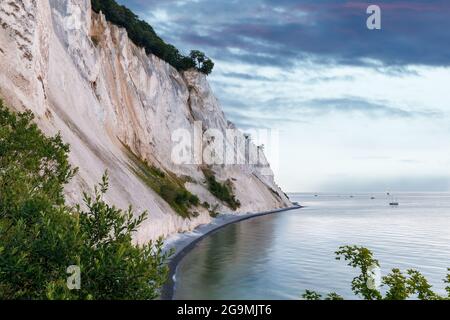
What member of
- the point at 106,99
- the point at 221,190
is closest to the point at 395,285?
the point at 106,99

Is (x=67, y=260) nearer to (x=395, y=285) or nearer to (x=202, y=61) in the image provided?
(x=395, y=285)

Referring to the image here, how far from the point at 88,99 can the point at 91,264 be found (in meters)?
44.7

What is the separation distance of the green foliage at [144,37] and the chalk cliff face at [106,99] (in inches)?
98.3

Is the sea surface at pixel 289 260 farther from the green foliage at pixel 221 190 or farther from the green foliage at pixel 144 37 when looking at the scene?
the green foliage at pixel 144 37

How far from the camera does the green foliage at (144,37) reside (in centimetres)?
7275

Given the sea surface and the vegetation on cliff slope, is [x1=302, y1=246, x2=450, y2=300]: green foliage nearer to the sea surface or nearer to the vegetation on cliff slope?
the vegetation on cliff slope

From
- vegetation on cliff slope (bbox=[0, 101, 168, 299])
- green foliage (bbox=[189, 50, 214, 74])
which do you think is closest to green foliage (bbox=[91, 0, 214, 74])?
green foliage (bbox=[189, 50, 214, 74])

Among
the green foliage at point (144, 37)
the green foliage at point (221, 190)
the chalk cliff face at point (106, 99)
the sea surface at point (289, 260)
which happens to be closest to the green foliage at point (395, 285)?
the sea surface at point (289, 260)

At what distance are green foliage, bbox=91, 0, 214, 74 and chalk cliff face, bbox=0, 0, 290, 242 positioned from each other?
2.50m

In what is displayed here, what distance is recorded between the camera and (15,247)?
891cm

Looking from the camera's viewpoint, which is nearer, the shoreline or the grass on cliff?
the shoreline

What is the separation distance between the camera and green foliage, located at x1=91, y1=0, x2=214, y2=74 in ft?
239

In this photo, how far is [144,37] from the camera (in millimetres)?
80875

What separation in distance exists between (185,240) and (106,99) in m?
22.2
